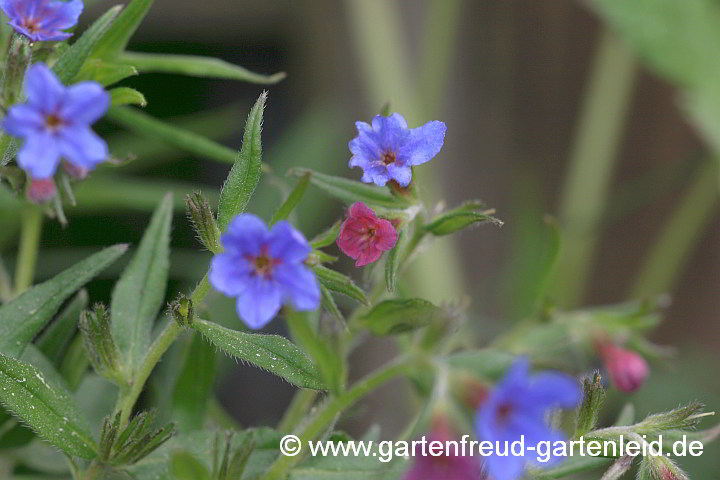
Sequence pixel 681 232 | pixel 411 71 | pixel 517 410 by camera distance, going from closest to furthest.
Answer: pixel 517 410
pixel 681 232
pixel 411 71

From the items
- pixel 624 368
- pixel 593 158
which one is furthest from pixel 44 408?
pixel 593 158

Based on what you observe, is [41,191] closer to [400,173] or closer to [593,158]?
[400,173]

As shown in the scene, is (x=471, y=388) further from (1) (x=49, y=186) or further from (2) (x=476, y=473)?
(1) (x=49, y=186)

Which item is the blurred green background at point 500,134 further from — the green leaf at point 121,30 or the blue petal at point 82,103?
the blue petal at point 82,103

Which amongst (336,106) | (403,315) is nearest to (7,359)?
(403,315)

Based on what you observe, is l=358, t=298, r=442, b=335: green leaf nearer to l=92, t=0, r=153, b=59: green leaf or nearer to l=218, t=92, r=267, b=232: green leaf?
l=218, t=92, r=267, b=232: green leaf
